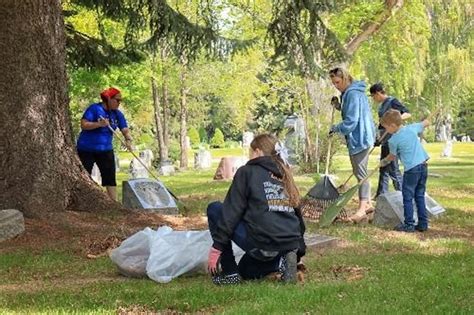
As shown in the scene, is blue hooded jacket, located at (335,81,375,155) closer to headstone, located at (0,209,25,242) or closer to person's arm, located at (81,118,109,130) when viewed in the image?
person's arm, located at (81,118,109,130)

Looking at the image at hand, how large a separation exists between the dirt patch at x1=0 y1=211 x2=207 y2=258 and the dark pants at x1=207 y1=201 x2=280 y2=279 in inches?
70.9

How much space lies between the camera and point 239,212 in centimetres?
500

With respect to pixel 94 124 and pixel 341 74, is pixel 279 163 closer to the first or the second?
pixel 341 74

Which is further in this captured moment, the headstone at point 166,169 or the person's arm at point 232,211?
the headstone at point 166,169

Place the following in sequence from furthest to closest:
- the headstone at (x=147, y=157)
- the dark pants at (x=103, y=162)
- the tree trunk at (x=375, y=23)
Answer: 1. the headstone at (x=147, y=157)
2. the tree trunk at (x=375, y=23)
3. the dark pants at (x=103, y=162)

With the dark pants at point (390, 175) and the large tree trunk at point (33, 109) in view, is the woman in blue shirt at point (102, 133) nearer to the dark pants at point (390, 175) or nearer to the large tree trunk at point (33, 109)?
the large tree trunk at point (33, 109)

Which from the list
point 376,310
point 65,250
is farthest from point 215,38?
point 376,310

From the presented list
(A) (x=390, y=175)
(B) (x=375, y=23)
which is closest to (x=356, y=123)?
(A) (x=390, y=175)

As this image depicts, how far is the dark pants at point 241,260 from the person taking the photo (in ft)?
16.6

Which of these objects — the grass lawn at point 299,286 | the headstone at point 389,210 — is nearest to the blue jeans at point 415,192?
the headstone at point 389,210

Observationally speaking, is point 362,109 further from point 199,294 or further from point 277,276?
point 199,294

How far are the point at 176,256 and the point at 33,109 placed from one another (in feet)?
11.5

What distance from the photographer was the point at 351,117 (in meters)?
8.45

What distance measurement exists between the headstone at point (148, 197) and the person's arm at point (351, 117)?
9.00 ft
